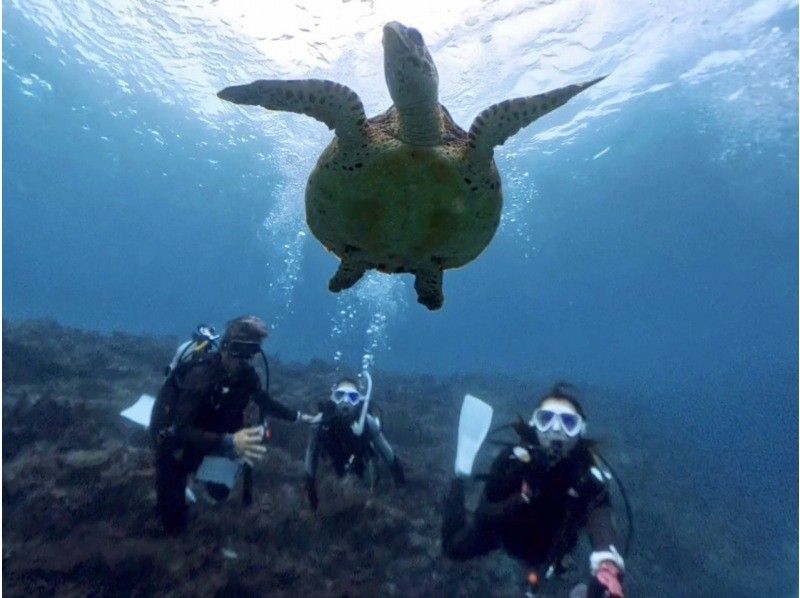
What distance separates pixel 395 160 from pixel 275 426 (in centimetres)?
840

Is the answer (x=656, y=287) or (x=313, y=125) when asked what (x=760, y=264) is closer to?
(x=656, y=287)

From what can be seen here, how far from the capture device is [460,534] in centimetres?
577

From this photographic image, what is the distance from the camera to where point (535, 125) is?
2264cm

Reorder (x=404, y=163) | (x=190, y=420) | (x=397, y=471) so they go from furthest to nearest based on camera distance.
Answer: (x=397, y=471)
(x=190, y=420)
(x=404, y=163)

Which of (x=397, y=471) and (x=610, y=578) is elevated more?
(x=610, y=578)

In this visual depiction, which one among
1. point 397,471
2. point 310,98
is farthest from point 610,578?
point 397,471

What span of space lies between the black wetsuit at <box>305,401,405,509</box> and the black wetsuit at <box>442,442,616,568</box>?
2635mm

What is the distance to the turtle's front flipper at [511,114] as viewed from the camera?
10.7 feet

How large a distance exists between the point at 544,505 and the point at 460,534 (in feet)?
5.40

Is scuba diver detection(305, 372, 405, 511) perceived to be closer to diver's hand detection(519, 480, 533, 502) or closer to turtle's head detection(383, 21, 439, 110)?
diver's hand detection(519, 480, 533, 502)

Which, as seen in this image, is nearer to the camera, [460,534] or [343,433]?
[460,534]

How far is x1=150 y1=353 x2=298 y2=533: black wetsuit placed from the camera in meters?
4.99

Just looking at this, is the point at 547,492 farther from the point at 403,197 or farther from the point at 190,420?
the point at 190,420

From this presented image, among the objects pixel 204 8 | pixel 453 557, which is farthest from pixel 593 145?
pixel 453 557
